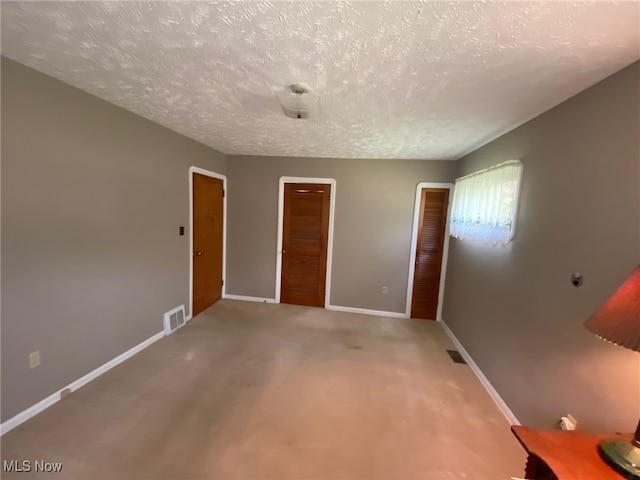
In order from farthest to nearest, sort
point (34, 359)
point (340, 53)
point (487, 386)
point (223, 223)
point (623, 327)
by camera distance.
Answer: point (223, 223)
point (487, 386)
point (34, 359)
point (340, 53)
point (623, 327)

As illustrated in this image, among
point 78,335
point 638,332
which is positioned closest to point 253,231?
point 78,335

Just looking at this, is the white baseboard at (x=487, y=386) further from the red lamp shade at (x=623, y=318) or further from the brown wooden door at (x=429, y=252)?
the red lamp shade at (x=623, y=318)

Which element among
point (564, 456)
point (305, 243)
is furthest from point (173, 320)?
point (564, 456)

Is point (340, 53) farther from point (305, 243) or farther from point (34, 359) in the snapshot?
point (305, 243)

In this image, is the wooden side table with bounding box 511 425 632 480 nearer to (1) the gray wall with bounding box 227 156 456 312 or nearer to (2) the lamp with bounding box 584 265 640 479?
(2) the lamp with bounding box 584 265 640 479

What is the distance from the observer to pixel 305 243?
4207 millimetres

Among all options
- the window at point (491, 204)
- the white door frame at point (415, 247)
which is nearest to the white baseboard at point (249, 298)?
the white door frame at point (415, 247)

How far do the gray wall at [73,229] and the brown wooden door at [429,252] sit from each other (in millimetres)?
3226

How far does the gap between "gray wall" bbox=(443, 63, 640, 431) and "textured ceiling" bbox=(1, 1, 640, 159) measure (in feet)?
0.73

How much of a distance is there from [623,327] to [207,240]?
391 centimetres

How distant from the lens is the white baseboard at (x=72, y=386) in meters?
1.76

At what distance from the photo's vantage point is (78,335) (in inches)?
85.0

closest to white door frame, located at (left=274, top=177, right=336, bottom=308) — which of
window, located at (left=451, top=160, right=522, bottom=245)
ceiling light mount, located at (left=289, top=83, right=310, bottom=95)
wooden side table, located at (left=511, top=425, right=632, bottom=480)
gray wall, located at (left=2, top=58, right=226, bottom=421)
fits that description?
gray wall, located at (left=2, top=58, right=226, bottom=421)

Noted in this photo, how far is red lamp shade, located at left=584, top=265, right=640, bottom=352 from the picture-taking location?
0.84 metres
